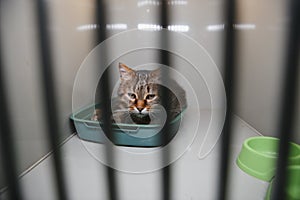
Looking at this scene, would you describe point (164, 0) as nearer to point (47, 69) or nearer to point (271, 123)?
point (47, 69)

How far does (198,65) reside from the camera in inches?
51.9

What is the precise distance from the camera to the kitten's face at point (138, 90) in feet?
3.41

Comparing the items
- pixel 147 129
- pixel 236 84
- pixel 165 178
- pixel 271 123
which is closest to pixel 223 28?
pixel 236 84

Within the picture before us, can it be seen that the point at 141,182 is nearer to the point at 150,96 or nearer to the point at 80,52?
the point at 150,96

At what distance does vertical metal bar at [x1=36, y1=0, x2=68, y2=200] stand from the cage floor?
0.24ft

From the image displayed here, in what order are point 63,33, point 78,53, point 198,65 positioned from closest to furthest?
point 63,33 < point 78,53 < point 198,65

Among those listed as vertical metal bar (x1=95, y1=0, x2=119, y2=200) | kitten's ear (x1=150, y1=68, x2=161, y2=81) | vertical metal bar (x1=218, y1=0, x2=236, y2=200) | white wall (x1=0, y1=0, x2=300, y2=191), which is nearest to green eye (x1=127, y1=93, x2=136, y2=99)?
kitten's ear (x1=150, y1=68, x2=161, y2=81)

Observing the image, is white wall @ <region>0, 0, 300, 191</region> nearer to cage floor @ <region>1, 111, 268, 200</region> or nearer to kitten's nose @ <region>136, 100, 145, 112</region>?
cage floor @ <region>1, 111, 268, 200</region>

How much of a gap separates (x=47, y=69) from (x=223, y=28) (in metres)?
0.39

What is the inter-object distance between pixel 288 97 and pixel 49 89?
20.3 inches

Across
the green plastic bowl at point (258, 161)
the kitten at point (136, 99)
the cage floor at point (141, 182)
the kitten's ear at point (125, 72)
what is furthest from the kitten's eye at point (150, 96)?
the green plastic bowl at point (258, 161)

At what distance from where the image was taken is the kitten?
1028mm

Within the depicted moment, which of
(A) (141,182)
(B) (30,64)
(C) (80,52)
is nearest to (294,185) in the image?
(A) (141,182)

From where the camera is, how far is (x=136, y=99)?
3.50 ft
